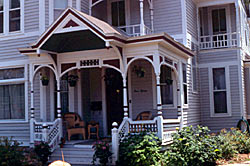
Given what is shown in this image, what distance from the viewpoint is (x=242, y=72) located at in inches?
639

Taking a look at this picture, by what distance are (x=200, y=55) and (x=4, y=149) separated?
34.2ft

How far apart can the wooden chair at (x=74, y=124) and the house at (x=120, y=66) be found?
14.9 inches

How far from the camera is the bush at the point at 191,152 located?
9.49 m

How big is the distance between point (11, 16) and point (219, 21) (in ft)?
33.4

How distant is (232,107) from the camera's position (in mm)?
15898

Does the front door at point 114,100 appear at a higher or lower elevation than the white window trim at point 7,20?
lower

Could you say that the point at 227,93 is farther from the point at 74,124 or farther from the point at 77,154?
the point at 77,154

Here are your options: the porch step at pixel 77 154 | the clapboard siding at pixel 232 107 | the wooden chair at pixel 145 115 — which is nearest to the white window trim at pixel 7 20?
the porch step at pixel 77 154

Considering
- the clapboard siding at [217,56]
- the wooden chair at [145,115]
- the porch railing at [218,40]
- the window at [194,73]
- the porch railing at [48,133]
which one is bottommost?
the porch railing at [48,133]

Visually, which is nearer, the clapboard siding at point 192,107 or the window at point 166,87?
the window at point 166,87

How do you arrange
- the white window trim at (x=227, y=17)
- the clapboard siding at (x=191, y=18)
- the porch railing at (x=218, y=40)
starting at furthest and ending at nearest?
the white window trim at (x=227, y=17)
the porch railing at (x=218, y=40)
the clapboard siding at (x=191, y=18)

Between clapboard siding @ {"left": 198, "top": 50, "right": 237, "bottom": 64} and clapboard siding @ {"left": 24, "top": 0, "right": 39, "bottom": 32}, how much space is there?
7.91 m

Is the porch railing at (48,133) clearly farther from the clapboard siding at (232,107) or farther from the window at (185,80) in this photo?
the clapboard siding at (232,107)

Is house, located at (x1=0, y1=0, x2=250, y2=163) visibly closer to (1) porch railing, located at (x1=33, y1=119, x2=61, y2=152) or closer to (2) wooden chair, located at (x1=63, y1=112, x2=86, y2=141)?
(1) porch railing, located at (x1=33, y1=119, x2=61, y2=152)
